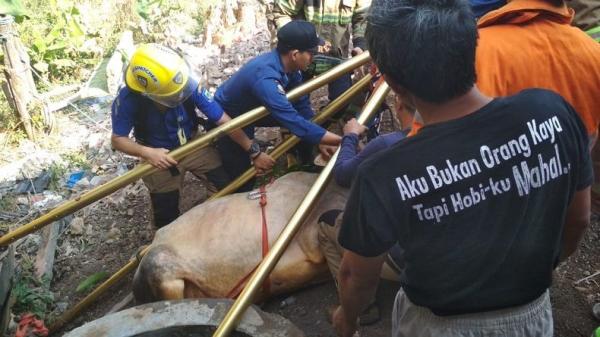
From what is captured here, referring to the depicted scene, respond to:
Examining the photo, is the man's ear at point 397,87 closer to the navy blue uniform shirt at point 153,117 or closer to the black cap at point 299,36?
the black cap at point 299,36

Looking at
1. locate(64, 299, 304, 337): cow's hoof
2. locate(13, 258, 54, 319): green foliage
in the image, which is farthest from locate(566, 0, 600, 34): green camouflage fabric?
locate(13, 258, 54, 319): green foliage

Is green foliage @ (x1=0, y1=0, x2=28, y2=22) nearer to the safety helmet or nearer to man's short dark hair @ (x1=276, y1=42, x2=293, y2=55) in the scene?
the safety helmet

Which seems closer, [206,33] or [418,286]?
[418,286]

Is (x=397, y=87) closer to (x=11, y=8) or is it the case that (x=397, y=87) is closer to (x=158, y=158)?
(x=158, y=158)

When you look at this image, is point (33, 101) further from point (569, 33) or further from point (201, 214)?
point (569, 33)

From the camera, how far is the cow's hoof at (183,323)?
8.44ft

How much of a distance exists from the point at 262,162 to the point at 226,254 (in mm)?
1019

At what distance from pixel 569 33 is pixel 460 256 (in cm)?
129

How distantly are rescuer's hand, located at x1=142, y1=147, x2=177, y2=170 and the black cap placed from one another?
135 cm

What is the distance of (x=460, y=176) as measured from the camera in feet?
4.41

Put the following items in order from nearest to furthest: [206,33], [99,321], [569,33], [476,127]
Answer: [476,127] → [569,33] → [99,321] → [206,33]

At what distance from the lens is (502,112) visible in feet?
4.46

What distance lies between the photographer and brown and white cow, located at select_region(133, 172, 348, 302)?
3.40m

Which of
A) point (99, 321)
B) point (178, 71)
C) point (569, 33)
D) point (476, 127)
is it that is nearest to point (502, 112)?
point (476, 127)
